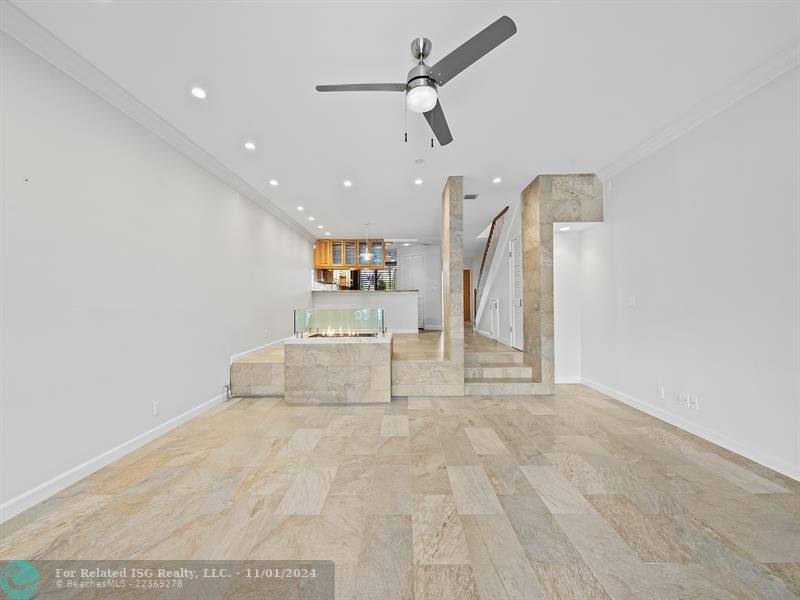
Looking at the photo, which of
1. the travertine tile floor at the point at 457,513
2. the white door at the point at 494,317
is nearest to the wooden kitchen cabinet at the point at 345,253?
the white door at the point at 494,317

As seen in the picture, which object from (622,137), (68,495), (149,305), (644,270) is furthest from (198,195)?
(644,270)

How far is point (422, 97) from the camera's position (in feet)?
6.03

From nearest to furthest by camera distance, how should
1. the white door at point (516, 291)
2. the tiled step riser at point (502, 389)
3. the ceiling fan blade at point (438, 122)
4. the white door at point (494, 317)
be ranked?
the ceiling fan blade at point (438, 122) < the tiled step riser at point (502, 389) < the white door at point (516, 291) < the white door at point (494, 317)

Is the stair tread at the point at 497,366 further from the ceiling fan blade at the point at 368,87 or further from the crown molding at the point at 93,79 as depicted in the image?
the crown molding at the point at 93,79

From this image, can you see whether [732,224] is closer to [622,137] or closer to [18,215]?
[622,137]

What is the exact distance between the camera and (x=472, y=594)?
4.48 ft

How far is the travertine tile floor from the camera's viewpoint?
4.82 feet

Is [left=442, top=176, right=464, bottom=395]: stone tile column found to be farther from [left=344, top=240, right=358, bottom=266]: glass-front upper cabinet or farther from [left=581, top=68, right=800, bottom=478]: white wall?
[left=344, top=240, right=358, bottom=266]: glass-front upper cabinet

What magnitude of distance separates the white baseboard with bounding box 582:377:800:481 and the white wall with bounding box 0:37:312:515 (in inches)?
200

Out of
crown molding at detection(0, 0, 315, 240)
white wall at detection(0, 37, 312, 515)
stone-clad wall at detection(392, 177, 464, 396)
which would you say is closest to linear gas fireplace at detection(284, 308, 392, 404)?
stone-clad wall at detection(392, 177, 464, 396)

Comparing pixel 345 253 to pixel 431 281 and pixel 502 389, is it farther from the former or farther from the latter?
pixel 502 389

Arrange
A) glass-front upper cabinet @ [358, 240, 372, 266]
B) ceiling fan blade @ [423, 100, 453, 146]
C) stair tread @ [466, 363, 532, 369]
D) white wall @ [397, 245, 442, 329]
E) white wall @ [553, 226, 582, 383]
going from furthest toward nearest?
1. white wall @ [397, 245, 442, 329]
2. glass-front upper cabinet @ [358, 240, 372, 266]
3. white wall @ [553, 226, 582, 383]
4. stair tread @ [466, 363, 532, 369]
5. ceiling fan blade @ [423, 100, 453, 146]

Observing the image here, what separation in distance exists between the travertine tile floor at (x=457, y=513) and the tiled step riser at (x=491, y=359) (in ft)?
5.93

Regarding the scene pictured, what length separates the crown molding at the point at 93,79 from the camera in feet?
6.25
